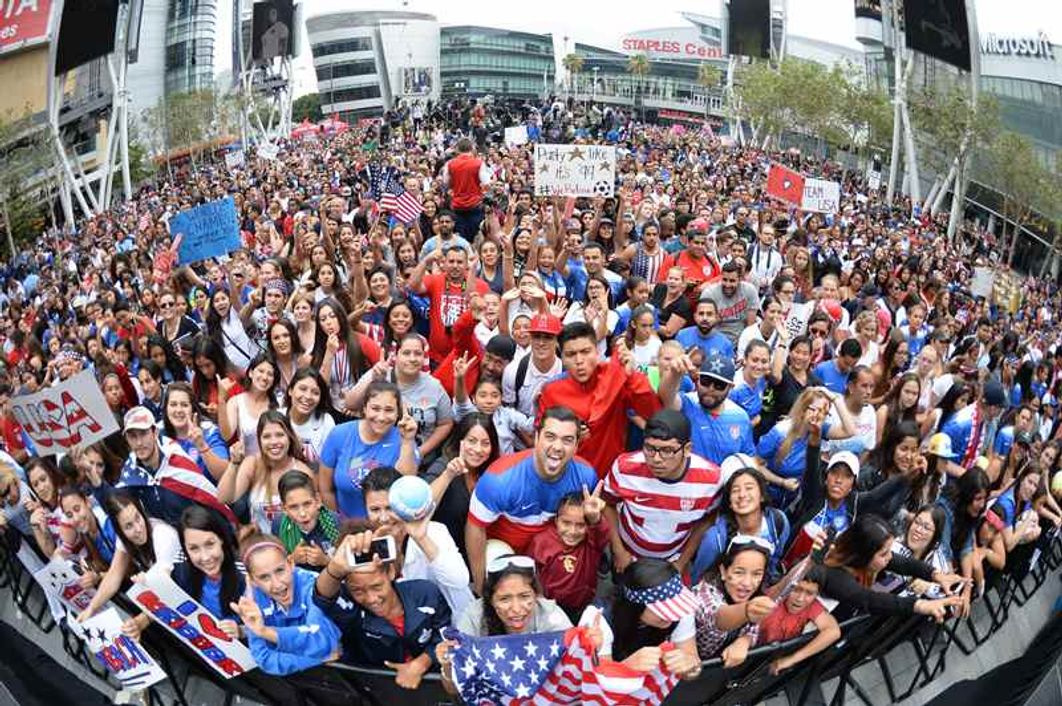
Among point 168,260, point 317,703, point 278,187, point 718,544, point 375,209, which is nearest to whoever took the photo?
point 317,703

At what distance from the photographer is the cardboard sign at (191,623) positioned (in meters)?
3.75

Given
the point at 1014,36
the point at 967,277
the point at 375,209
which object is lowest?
the point at 967,277

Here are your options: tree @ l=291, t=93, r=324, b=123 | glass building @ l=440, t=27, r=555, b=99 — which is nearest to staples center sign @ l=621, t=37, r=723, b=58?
glass building @ l=440, t=27, r=555, b=99

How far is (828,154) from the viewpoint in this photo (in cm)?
6738

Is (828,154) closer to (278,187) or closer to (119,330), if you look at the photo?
(278,187)

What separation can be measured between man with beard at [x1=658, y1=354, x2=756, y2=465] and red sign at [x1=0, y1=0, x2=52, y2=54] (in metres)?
40.6

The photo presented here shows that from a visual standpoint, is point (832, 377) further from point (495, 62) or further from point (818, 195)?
point (495, 62)

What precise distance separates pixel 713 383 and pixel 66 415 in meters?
3.95

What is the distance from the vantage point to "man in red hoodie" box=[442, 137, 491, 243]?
1220cm

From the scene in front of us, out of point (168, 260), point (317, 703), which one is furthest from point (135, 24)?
point (317, 703)

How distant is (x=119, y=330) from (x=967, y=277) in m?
18.3

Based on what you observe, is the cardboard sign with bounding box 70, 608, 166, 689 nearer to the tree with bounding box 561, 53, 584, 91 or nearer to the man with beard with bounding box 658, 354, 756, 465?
the man with beard with bounding box 658, 354, 756, 465

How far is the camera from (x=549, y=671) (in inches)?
143

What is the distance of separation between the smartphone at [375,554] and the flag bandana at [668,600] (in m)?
1.09
